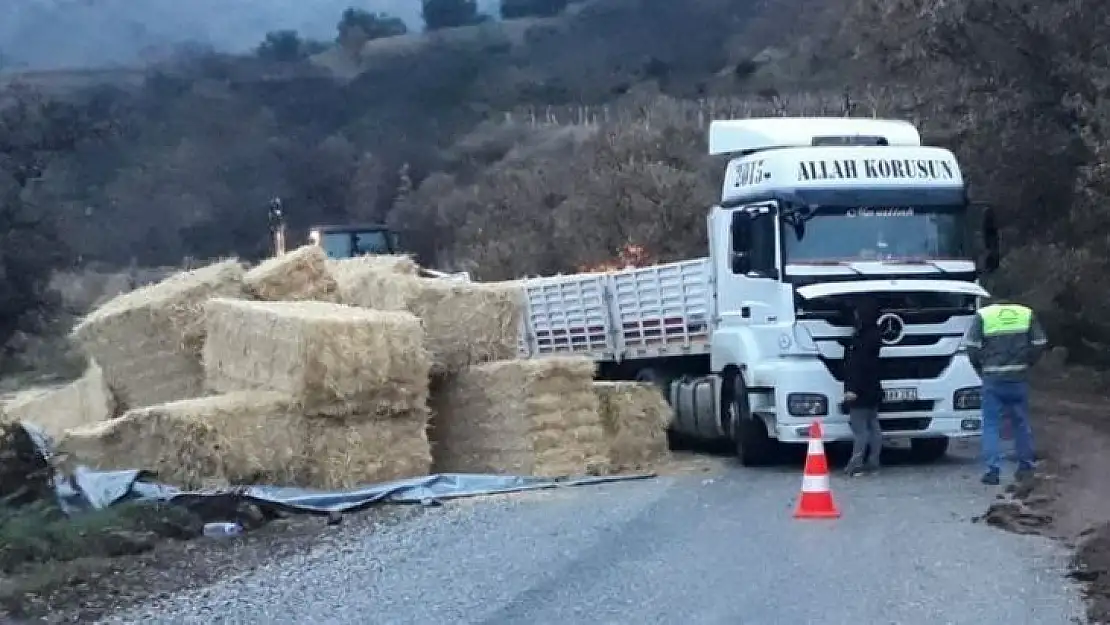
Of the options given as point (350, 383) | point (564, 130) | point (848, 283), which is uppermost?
point (564, 130)

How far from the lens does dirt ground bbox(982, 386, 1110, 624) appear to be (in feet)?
34.0

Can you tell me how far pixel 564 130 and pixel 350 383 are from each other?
5677 cm

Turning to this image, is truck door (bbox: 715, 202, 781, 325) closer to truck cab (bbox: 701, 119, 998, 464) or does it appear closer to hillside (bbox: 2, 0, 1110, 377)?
truck cab (bbox: 701, 119, 998, 464)

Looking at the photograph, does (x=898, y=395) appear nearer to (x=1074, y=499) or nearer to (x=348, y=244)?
(x=1074, y=499)

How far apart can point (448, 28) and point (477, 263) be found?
7930 centimetres

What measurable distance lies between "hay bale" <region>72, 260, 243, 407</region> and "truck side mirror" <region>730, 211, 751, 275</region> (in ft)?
17.7

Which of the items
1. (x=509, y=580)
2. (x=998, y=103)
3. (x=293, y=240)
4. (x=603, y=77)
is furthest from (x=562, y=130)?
(x=509, y=580)

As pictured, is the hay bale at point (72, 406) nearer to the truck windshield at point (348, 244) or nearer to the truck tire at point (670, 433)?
the truck tire at point (670, 433)

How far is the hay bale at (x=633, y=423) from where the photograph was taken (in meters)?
17.1

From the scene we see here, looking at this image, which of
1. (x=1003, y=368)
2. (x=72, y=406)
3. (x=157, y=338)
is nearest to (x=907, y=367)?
(x=1003, y=368)

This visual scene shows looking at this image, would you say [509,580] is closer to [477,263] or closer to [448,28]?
[477,263]

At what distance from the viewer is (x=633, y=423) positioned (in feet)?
56.6

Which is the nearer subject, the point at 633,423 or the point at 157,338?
the point at 633,423

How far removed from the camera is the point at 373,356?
48.6ft
